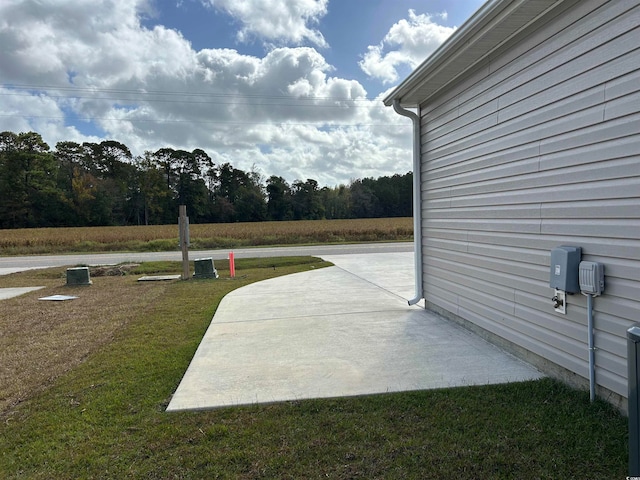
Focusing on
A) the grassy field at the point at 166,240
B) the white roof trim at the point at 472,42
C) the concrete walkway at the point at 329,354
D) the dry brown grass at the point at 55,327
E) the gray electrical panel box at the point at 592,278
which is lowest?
the dry brown grass at the point at 55,327

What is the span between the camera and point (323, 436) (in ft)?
9.09

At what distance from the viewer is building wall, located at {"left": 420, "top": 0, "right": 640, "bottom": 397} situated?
2.85 m

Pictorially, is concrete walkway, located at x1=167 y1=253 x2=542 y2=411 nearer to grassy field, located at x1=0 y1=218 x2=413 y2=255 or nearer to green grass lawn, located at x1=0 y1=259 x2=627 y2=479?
green grass lawn, located at x1=0 y1=259 x2=627 y2=479

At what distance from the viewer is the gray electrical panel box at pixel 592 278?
300 centimetres

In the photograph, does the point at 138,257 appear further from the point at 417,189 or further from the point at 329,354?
the point at 329,354

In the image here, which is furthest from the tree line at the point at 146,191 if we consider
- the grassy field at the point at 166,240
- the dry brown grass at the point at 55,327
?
the dry brown grass at the point at 55,327

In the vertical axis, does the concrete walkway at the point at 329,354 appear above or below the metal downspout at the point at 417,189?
below

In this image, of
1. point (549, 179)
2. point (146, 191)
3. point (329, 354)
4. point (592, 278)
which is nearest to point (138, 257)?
point (329, 354)

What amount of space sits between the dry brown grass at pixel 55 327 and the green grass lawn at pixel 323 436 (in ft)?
1.89

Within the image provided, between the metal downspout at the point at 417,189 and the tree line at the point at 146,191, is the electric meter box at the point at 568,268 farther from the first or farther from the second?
the tree line at the point at 146,191

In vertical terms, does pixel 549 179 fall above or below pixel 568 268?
above

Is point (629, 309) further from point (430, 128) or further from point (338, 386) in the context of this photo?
point (430, 128)

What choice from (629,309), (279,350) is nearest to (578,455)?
(629,309)

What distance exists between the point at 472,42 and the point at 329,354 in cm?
330
